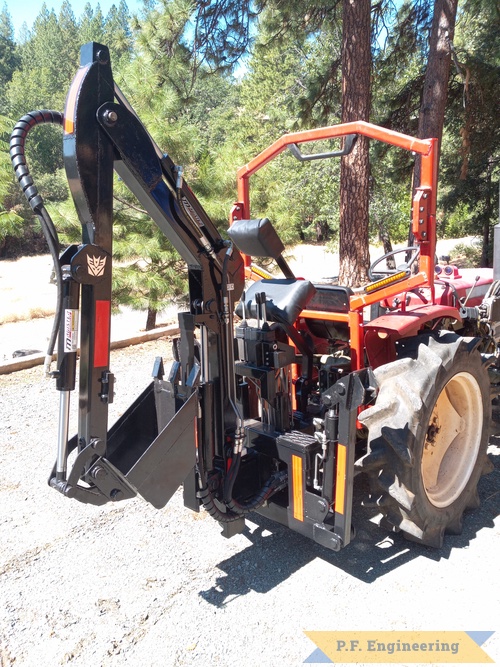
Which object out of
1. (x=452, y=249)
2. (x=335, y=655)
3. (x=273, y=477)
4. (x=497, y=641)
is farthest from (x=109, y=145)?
(x=452, y=249)

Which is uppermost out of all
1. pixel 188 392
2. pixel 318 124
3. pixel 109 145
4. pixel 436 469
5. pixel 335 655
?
pixel 318 124

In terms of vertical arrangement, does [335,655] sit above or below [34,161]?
below

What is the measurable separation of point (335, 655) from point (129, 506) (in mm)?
1723

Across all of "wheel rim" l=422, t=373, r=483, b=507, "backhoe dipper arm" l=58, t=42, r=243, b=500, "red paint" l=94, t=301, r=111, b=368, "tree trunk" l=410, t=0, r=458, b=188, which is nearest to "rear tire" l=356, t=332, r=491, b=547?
"wheel rim" l=422, t=373, r=483, b=507

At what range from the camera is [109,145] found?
2.42m

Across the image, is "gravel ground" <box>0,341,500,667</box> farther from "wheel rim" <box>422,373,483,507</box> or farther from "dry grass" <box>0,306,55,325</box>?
"dry grass" <box>0,306,55,325</box>

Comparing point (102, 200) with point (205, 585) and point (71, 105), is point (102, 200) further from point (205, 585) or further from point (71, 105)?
point (205, 585)

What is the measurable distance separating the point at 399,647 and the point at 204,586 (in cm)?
95

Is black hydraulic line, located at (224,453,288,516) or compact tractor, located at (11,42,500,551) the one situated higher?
compact tractor, located at (11,42,500,551)

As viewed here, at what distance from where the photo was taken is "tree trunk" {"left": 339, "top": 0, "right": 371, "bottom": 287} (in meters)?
8.05

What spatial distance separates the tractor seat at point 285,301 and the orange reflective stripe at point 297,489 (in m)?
0.71

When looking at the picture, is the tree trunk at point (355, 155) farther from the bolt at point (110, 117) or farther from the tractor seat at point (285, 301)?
the bolt at point (110, 117)

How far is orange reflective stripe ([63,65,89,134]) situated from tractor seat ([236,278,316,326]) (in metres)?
1.19

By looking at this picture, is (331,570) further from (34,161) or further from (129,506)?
(34,161)
